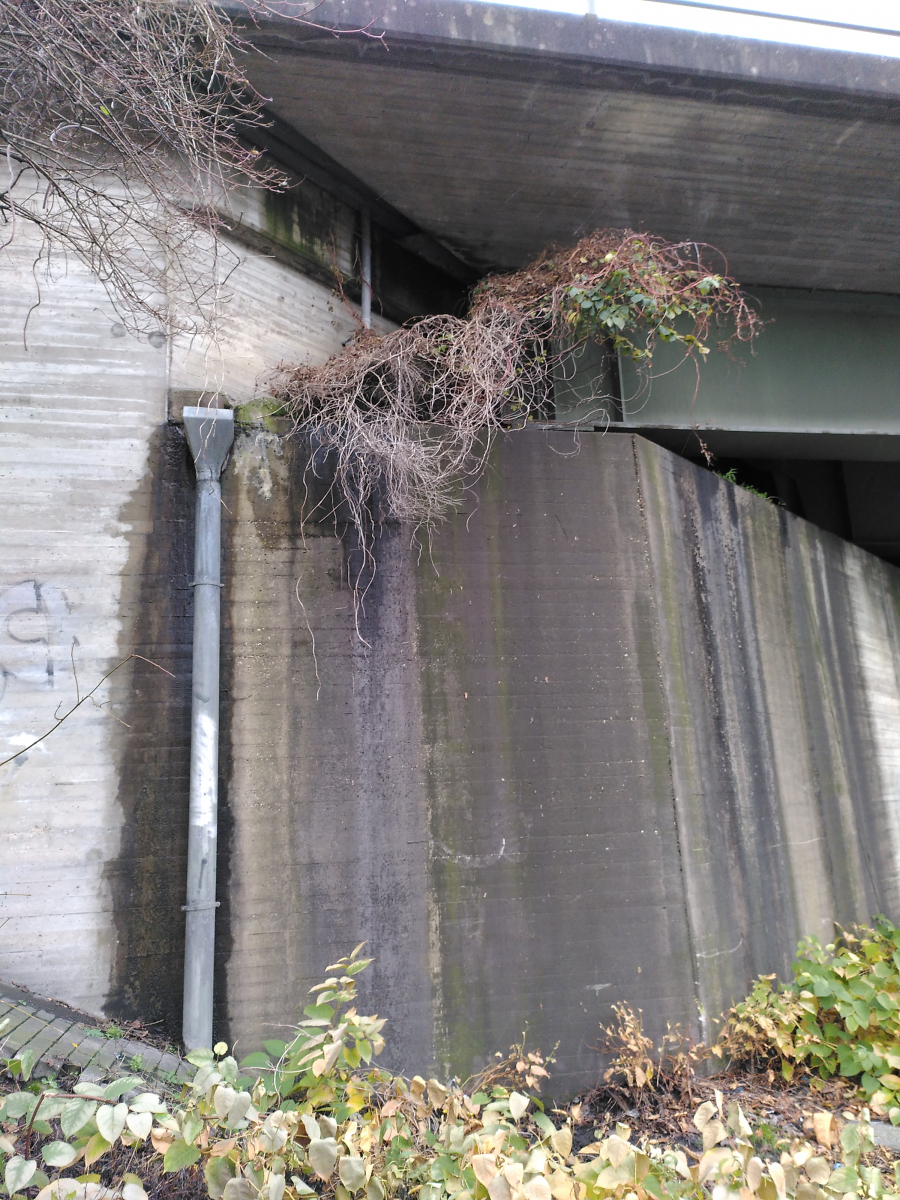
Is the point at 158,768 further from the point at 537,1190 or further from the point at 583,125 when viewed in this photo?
the point at 583,125

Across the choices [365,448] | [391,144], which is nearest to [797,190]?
[391,144]

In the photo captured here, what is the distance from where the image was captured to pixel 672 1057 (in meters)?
4.58

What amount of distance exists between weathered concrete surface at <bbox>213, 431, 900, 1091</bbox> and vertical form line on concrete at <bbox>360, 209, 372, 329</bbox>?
1.90 m

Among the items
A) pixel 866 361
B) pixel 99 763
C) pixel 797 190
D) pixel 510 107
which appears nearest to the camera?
pixel 99 763

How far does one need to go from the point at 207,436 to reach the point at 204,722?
177 centimetres

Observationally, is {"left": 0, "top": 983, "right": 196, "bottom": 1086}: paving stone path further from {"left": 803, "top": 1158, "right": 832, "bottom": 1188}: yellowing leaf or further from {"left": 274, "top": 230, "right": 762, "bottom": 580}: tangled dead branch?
{"left": 274, "top": 230, "right": 762, "bottom": 580}: tangled dead branch

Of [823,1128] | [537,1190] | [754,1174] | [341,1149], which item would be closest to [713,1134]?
[754,1174]

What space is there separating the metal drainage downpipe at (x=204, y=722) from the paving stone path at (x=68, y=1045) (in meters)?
0.27

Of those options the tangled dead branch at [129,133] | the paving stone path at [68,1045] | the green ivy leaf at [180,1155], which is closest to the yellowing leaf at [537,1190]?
the green ivy leaf at [180,1155]

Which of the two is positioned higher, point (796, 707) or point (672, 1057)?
point (796, 707)

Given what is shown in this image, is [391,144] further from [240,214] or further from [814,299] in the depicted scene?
[814,299]

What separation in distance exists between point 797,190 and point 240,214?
446cm

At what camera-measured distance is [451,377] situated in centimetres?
546

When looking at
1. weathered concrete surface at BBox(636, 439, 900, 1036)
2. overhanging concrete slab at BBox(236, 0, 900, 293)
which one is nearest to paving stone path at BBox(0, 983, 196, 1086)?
weathered concrete surface at BBox(636, 439, 900, 1036)
